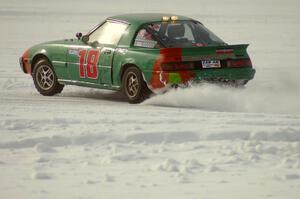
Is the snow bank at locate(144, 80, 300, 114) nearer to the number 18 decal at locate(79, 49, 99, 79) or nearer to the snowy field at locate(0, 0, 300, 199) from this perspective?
the snowy field at locate(0, 0, 300, 199)

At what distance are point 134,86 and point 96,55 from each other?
0.93 m

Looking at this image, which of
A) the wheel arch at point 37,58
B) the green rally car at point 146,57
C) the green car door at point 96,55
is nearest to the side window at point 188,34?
the green rally car at point 146,57

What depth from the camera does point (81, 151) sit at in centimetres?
849

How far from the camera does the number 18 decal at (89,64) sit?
13.2 metres

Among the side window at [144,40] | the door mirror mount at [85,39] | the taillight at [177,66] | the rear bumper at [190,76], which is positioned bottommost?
the rear bumper at [190,76]

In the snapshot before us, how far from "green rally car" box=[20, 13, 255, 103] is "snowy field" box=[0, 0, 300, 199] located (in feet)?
0.77

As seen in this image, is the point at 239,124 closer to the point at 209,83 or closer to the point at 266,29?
the point at 209,83

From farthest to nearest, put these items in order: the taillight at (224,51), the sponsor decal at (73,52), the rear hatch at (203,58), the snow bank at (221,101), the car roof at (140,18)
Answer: the sponsor decal at (73,52), the car roof at (140,18), the taillight at (224,51), the rear hatch at (203,58), the snow bank at (221,101)

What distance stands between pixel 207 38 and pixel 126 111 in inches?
90.2

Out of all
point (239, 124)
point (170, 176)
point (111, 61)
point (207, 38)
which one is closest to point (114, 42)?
point (111, 61)

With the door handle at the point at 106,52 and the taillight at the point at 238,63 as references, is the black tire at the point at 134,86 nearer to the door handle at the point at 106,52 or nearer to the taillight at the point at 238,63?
the door handle at the point at 106,52

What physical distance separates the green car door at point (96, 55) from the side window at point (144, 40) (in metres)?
0.38

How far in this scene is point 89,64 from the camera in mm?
13297

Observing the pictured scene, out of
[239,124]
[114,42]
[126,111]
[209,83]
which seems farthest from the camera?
[114,42]
